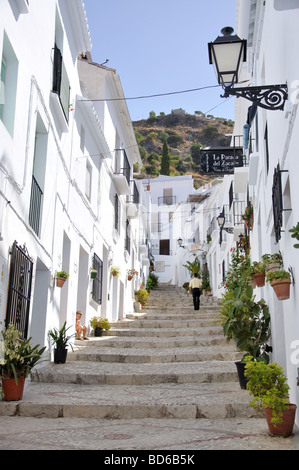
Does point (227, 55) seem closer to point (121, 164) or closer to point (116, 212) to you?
point (116, 212)

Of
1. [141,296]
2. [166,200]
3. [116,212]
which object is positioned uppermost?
[166,200]

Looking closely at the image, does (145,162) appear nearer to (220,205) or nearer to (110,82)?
(220,205)

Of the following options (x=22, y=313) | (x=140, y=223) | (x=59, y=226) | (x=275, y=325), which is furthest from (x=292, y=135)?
(x=140, y=223)

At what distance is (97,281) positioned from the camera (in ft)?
50.0

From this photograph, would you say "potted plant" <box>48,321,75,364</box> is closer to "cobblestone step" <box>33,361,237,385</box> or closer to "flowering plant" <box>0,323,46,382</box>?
"cobblestone step" <box>33,361,237,385</box>

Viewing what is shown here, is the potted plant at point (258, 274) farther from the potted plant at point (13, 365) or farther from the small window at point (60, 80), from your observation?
the small window at point (60, 80)

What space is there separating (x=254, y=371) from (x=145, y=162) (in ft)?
247

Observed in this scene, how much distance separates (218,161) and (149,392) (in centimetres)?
707

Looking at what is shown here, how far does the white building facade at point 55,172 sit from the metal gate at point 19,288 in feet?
0.05

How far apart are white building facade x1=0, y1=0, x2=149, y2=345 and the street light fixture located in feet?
9.90

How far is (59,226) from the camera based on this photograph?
436 inches

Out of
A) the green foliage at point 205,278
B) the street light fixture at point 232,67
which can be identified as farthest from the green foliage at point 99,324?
the green foliage at point 205,278

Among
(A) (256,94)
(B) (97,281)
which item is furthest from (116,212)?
(A) (256,94)

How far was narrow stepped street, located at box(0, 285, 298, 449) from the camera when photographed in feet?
21.2
